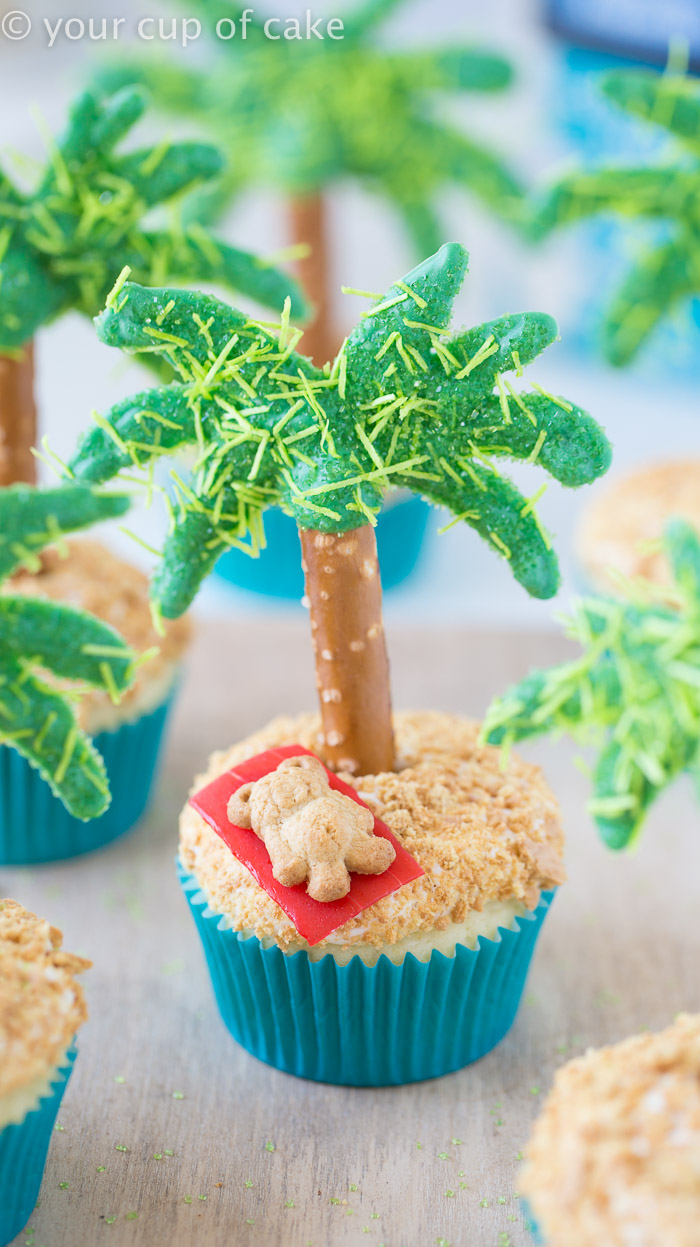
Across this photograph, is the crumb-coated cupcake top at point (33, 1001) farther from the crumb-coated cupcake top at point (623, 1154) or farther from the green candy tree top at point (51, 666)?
the crumb-coated cupcake top at point (623, 1154)

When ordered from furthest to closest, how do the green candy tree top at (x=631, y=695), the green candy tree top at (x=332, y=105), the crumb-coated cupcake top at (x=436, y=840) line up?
the green candy tree top at (x=332, y=105) < the crumb-coated cupcake top at (x=436, y=840) < the green candy tree top at (x=631, y=695)

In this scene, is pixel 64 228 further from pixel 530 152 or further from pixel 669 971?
pixel 530 152

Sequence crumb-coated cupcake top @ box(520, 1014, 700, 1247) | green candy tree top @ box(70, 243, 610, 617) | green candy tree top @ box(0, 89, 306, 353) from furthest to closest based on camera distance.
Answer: green candy tree top @ box(0, 89, 306, 353), green candy tree top @ box(70, 243, 610, 617), crumb-coated cupcake top @ box(520, 1014, 700, 1247)

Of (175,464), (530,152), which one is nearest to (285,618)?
(175,464)

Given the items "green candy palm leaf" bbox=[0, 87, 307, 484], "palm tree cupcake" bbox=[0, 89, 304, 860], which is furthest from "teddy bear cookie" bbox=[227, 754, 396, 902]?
"green candy palm leaf" bbox=[0, 87, 307, 484]

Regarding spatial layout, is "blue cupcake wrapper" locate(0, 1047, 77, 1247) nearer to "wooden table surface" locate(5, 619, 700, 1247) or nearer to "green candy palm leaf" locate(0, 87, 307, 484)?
"wooden table surface" locate(5, 619, 700, 1247)

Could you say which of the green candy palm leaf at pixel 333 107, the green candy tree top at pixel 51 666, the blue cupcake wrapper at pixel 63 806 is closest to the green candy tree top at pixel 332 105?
the green candy palm leaf at pixel 333 107
